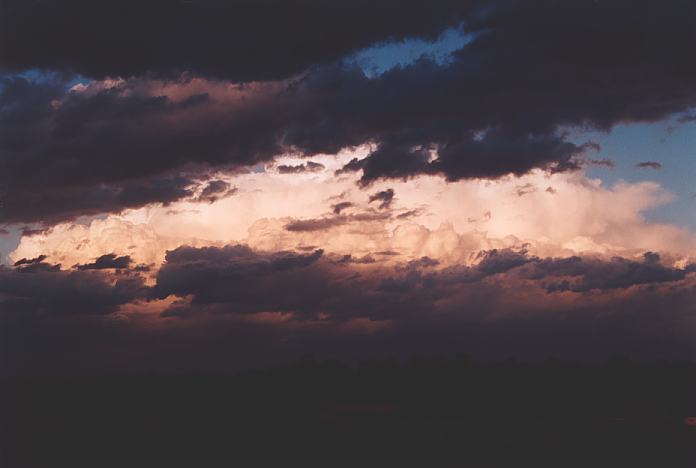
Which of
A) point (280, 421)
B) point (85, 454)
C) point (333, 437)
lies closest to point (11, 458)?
point (85, 454)

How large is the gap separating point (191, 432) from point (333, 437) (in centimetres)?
1114

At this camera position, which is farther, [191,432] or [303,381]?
[303,381]

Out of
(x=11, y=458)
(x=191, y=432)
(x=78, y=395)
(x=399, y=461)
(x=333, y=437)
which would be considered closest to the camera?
(x=399, y=461)

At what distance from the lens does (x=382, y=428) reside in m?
61.8

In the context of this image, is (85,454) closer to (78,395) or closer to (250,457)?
(250,457)

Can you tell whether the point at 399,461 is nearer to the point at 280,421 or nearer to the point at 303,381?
the point at 280,421

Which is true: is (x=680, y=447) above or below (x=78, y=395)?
below

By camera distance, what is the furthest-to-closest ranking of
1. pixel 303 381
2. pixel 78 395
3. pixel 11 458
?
pixel 303 381 → pixel 78 395 → pixel 11 458

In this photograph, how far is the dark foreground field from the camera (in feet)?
149

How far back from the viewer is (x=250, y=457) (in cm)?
4594

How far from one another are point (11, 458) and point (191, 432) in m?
14.7

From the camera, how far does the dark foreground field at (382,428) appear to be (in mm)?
45438

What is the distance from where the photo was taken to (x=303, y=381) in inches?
5541

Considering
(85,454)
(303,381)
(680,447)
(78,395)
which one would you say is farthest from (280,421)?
(303,381)
